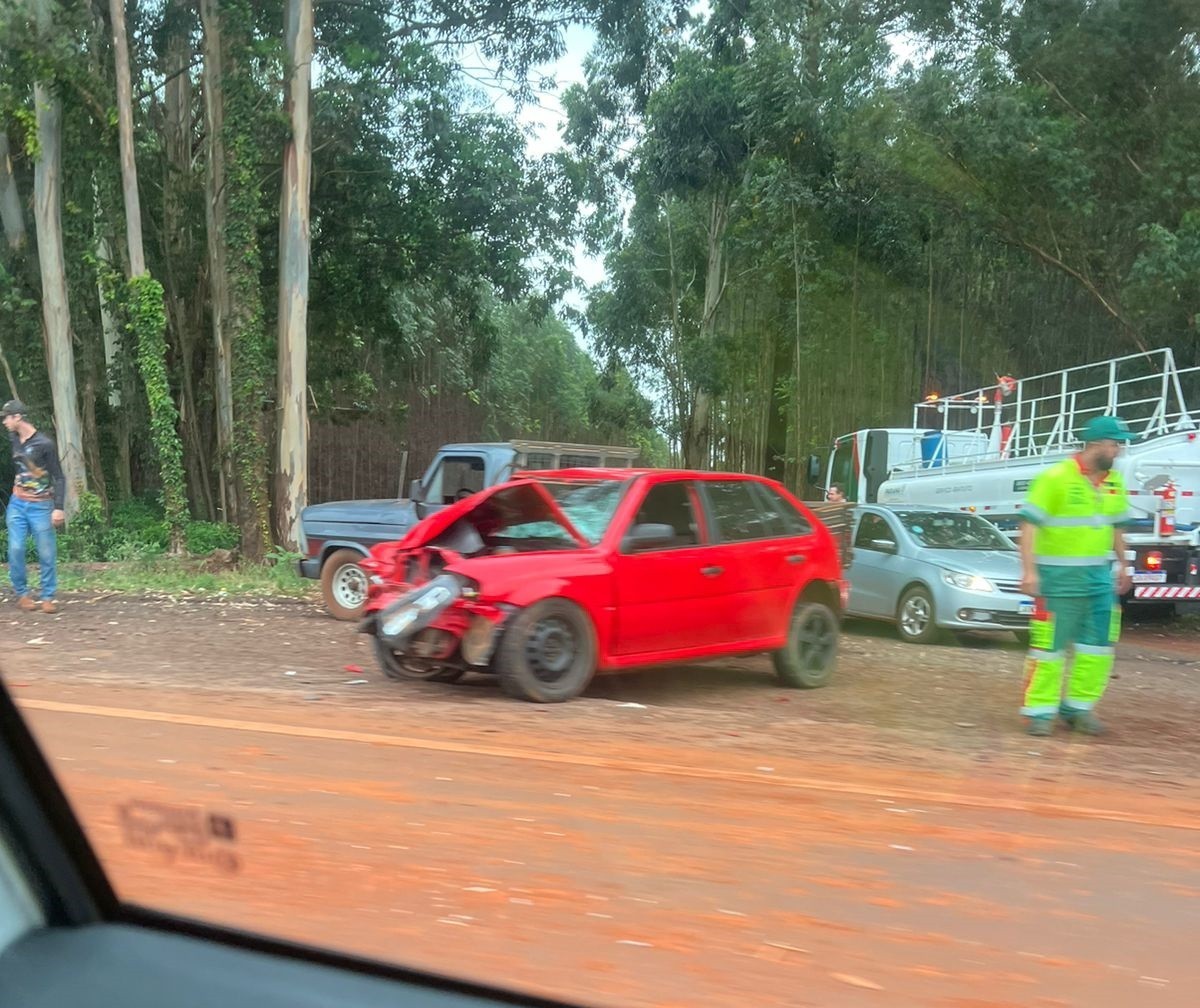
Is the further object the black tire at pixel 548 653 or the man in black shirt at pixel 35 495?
the man in black shirt at pixel 35 495

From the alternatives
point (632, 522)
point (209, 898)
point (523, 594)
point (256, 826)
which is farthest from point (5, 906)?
point (632, 522)

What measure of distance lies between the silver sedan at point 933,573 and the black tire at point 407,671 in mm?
5622

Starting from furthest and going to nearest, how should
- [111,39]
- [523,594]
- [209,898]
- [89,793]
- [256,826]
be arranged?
[111,39] → [523,594] → [256,826] → [89,793] → [209,898]

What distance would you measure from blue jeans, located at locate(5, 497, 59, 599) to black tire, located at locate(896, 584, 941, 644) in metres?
8.18

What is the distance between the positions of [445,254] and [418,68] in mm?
3564

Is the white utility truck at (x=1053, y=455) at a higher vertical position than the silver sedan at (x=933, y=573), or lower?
higher

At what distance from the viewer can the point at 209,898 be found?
2.68 meters

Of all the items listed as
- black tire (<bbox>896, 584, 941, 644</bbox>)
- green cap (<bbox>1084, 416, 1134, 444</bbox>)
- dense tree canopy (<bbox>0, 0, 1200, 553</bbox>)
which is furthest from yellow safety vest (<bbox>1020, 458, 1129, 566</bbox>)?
dense tree canopy (<bbox>0, 0, 1200, 553</bbox>)

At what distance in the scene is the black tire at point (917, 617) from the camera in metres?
12.2

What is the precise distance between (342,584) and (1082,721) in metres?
7.12

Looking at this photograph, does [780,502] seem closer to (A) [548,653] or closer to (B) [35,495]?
(A) [548,653]

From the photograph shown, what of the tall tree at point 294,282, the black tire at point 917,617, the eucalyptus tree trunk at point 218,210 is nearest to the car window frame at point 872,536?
the black tire at point 917,617

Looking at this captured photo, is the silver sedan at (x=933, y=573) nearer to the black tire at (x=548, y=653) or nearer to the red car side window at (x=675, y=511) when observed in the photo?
the red car side window at (x=675, y=511)

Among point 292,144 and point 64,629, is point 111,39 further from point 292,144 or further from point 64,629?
point 64,629
